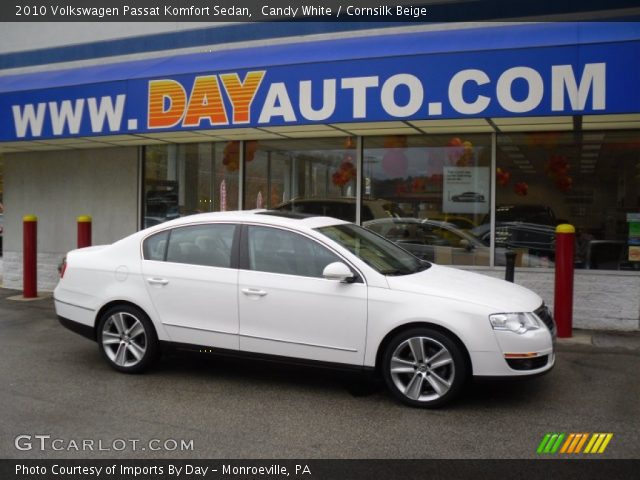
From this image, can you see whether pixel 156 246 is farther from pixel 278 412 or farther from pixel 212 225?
pixel 278 412

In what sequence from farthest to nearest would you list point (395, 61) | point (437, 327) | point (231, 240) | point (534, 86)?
point (395, 61)
point (534, 86)
point (231, 240)
point (437, 327)

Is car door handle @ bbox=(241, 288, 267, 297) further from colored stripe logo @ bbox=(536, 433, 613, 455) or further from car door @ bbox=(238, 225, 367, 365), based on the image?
colored stripe logo @ bbox=(536, 433, 613, 455)

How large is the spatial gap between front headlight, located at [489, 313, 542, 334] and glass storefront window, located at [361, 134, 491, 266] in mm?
4106

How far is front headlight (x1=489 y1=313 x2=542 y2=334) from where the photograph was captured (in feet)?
17.1

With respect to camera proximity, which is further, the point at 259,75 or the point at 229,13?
the point at 229,13

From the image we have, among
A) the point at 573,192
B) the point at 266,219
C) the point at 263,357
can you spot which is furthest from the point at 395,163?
the point at 263,357

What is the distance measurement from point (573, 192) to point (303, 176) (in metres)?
4.00

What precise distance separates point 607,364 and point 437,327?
255 cm

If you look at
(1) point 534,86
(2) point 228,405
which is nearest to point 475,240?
(1) point 534,86

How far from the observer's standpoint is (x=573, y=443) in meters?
4.66

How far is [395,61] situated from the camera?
8.00 metres

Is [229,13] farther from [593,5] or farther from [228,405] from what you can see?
[228,405]

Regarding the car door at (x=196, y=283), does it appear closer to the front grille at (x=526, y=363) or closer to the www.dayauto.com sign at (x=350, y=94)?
the front grille at (x=526, y=363)

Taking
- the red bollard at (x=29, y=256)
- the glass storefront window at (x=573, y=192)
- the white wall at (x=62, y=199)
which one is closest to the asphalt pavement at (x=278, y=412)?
the glass storefront window at (x=573, y=192)
